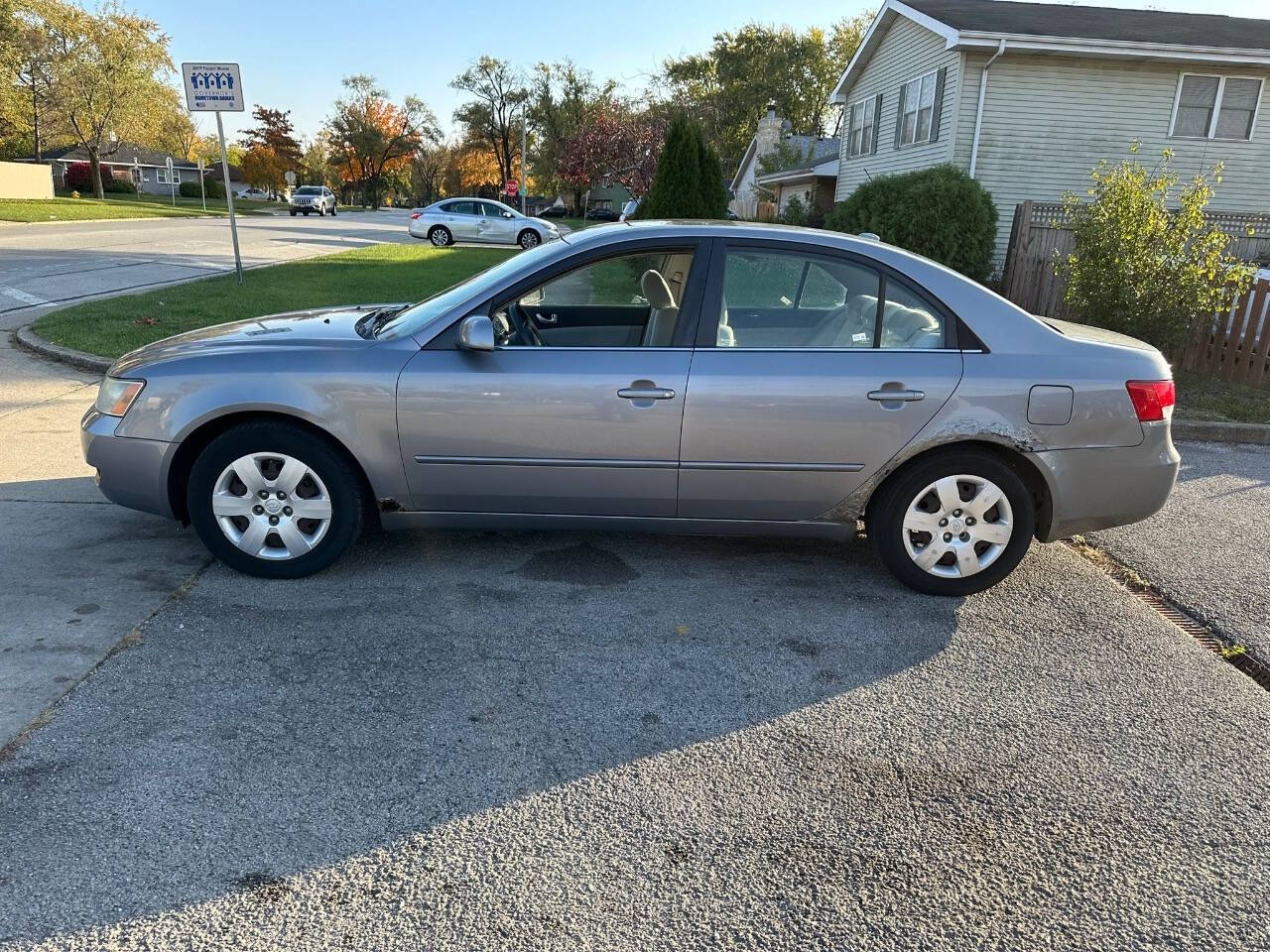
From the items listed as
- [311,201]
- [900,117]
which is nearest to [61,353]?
[900,117]

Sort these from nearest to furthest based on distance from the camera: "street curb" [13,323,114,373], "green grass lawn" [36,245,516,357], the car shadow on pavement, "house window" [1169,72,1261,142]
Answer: the car shadow on pavement
"street curb" [13,323,114,373]
"green grass lawn" [36,245,516,357]
"house window" [1169,72,1261,142]

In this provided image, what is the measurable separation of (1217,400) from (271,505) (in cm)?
860

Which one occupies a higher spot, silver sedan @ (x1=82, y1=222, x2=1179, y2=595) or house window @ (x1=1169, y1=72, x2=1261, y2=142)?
house window @ (x1=1169, y1=72, x2=1261, y2=142)

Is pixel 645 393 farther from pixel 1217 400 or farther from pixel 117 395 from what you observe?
pixel 1217 400

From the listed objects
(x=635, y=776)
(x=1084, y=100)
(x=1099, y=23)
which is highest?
(x=1099, y=23)

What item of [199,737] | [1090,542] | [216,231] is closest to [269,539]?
[199,737]

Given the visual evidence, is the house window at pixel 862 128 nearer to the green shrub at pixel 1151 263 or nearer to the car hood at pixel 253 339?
the green shrub at pixel 1151 263

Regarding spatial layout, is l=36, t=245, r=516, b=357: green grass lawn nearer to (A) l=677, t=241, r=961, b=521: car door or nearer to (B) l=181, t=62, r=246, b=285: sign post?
(B) l=181, t=62, r=246, b=285: sign post

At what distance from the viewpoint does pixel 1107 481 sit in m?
4.06

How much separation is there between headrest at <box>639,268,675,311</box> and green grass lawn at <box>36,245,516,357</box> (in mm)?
6300

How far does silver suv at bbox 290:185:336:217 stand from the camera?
47.8m

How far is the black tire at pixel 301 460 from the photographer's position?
397 cm

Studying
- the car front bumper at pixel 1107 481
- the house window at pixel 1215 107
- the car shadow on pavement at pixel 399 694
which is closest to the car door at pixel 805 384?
the car shadow on pavement at pixel 399 694

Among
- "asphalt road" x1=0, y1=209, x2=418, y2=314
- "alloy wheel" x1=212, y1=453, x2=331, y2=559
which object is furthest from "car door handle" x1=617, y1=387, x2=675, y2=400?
"asphalt road" x1=0, y1=209, x2=418, y2=314
